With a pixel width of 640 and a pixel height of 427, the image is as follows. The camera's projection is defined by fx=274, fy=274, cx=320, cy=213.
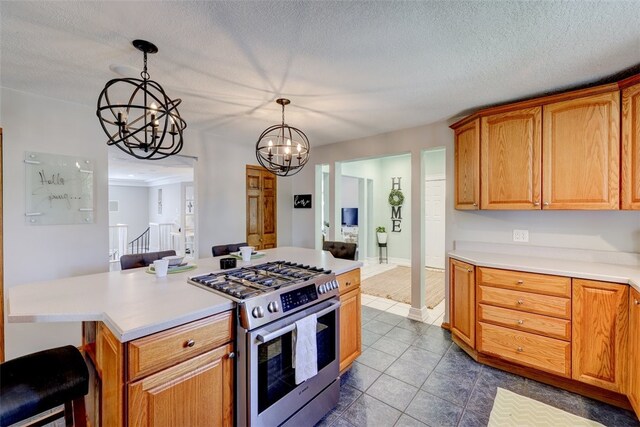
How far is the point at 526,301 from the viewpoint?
222 cm

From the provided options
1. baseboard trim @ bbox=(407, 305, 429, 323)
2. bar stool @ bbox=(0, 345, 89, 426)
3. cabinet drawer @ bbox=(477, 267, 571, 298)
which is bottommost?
baseboard trim @ bbox=(407, 305, 429, 323)

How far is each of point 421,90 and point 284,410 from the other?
2.59m

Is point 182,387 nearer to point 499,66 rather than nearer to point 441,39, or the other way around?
point 441,39

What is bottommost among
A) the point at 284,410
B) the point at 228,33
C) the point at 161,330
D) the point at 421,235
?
the point at 284,410

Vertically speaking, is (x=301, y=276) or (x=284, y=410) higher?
(x=301, y=276)

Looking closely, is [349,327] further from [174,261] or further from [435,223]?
[435,223]

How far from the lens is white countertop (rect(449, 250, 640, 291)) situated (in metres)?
1.92

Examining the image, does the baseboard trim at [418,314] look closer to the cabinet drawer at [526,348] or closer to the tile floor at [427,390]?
the tile floor at [427,390]

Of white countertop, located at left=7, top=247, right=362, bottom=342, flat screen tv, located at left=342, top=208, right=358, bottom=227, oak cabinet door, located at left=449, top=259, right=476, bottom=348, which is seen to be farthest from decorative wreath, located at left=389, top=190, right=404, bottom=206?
white countertop, located at left=7, top=247, right=362, bottom=342

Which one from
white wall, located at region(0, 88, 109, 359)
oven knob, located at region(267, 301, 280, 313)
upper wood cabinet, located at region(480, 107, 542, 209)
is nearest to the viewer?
oven knob, located at region(267, 301, 280, 313)

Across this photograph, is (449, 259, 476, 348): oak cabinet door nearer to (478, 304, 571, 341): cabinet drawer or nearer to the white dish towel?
(478, 304, 571, 341): cabinet drawer

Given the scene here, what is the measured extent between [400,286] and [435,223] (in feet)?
6.32

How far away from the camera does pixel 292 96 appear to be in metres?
2.48

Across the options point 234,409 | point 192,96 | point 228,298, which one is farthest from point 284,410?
point 192,96
